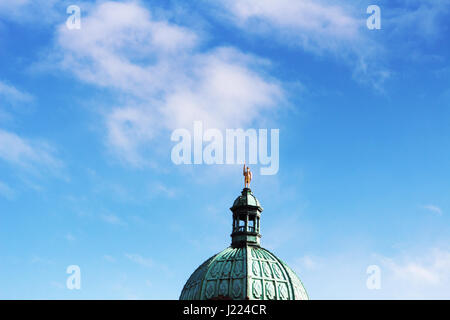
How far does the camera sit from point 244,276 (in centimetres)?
6750

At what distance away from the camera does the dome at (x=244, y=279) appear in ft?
219

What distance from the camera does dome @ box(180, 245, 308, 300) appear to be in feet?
219

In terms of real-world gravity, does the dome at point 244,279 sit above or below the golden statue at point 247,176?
below

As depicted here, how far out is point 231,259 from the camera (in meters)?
70.4

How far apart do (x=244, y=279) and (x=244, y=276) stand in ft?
1.18

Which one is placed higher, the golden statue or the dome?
the golden statue

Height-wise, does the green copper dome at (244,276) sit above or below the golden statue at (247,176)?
below

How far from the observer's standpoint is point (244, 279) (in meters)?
67.2

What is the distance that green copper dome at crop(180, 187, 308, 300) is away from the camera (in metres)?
66.9
